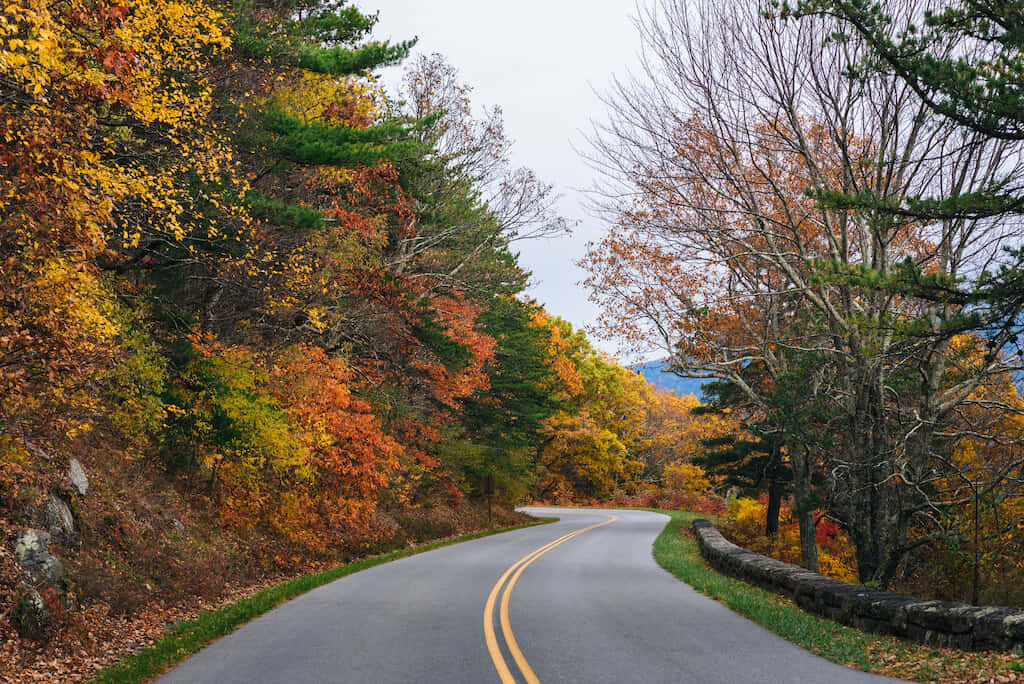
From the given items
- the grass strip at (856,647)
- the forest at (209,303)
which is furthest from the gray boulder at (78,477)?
the grass strip at (856,647)

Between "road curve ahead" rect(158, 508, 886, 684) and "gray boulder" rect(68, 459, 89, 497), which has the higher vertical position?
"gray boulder" rect(68, 459, 89, 497)

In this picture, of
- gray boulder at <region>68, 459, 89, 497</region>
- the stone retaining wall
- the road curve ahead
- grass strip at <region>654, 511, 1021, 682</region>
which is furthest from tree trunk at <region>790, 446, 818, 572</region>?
gray boulder at <region>68, 459, 89, 497</region>

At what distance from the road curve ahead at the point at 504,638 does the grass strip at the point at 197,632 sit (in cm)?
23

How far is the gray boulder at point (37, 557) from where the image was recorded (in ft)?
28.2

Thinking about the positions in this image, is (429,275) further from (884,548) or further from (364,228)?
(884,548)

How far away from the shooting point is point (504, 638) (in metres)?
8.84

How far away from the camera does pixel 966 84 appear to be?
7832 millimetres

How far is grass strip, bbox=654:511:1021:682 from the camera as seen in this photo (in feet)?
23.9

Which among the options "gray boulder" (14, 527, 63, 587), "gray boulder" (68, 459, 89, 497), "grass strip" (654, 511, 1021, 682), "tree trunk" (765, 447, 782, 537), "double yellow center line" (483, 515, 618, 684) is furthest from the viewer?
"tree trunk" (765, 447, 782, 537)

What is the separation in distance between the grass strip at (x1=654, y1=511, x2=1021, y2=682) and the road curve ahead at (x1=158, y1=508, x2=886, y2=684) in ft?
1.03

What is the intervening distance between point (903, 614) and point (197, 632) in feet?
29.5

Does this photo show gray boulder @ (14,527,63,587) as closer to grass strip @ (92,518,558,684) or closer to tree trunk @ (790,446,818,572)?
grass strip @ (92,518,558,684)

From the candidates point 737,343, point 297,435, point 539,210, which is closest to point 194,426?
point 297,435

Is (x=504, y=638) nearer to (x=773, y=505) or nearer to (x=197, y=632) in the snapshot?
(x=197, y=632)
